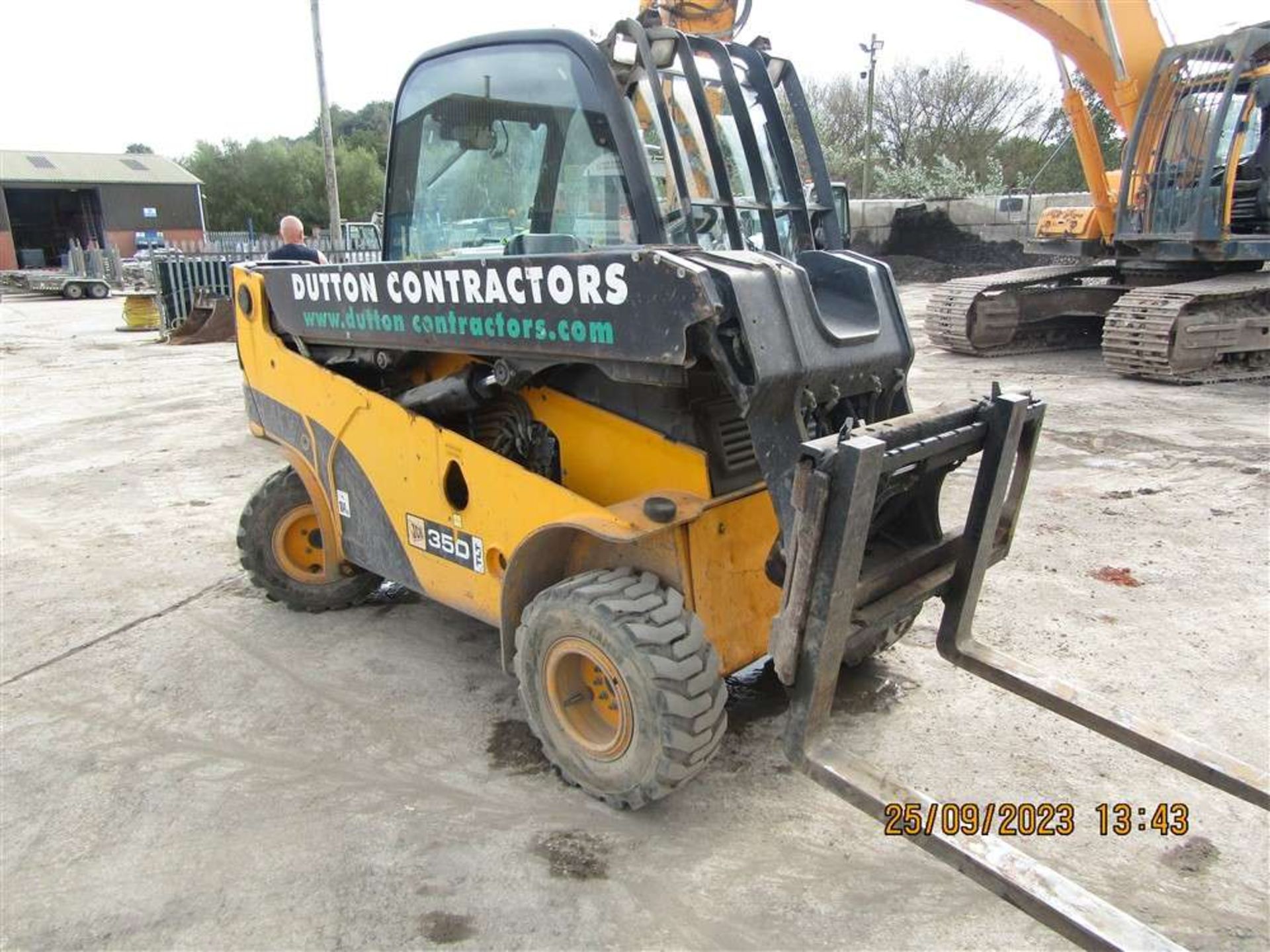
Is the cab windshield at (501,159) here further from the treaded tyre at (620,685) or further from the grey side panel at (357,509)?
the treaded tyre at (620,685)

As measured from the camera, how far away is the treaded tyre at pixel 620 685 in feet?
8.75

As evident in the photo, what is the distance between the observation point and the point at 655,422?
3.11 meters

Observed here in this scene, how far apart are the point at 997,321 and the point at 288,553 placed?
9.56 metres

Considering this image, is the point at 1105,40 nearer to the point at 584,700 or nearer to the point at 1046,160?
the point at 584,700

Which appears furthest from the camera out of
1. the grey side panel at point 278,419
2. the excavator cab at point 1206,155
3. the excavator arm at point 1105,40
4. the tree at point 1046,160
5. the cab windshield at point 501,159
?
the tree at point 1046,160

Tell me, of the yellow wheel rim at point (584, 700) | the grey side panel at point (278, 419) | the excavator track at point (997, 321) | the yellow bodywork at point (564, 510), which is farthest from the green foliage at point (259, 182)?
the yellow wheel rim at point (584, 700)

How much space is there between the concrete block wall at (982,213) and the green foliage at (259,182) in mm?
36164

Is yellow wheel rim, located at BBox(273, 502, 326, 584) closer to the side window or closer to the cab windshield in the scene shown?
the cab windshield

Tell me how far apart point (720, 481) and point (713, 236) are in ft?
2.71

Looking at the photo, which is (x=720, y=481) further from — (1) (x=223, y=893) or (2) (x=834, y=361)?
(1) (x=223, y=893)

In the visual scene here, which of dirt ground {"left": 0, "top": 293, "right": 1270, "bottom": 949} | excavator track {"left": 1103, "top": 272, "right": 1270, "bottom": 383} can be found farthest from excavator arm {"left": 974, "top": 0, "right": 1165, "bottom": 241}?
dirt ground {"left": 0, "top": 293, "right": 1270, "bottom": 949}

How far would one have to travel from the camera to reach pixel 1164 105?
984cm

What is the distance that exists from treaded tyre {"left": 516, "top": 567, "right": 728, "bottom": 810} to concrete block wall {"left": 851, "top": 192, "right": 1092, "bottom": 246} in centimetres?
1838

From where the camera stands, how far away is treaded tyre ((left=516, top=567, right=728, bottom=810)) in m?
2.67
